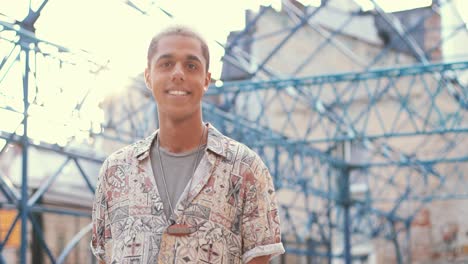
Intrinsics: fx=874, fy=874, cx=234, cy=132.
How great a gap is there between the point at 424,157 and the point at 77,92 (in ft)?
66.1

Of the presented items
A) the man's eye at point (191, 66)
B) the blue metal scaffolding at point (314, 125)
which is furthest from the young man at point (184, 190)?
the blue metal scaffolding at point (314, 125)

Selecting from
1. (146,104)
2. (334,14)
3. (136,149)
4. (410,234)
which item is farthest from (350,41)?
(136,149)

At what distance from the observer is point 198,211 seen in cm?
259

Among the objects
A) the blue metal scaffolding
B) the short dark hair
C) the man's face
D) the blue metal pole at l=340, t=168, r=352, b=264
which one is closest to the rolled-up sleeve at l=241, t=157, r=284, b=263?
the man's face

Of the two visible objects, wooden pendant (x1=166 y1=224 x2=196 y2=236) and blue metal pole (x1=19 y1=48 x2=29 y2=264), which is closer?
wooden pendant (x1=166 y1=224 x2=196 y2=236)

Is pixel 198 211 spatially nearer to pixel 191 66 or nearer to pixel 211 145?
pixel 211 145

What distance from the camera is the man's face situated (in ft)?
8.64

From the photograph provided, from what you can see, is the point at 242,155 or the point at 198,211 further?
the point at 242,155

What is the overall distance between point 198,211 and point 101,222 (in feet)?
1.20

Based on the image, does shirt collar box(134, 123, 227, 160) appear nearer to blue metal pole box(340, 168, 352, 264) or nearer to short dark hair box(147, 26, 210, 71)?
short dark hair box(147, 26, 210, 71)

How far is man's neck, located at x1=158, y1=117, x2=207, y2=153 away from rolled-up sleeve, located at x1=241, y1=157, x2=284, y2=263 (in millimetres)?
197

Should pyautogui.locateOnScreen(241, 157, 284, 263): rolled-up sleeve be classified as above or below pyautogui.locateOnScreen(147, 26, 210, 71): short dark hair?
below

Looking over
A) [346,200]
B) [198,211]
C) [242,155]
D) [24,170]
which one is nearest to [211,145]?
[242,155]

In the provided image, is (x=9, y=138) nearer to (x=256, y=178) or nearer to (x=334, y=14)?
(x=256, y=178)
